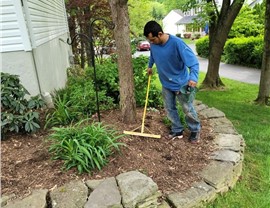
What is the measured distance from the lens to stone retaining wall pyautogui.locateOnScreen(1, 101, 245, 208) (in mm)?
2154

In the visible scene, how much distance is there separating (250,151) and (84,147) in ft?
7.75

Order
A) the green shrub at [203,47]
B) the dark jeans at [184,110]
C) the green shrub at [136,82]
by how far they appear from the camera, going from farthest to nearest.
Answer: the green shrub at [203,47]
the green shrub at [136,82]
the dark jeans at [184,110]

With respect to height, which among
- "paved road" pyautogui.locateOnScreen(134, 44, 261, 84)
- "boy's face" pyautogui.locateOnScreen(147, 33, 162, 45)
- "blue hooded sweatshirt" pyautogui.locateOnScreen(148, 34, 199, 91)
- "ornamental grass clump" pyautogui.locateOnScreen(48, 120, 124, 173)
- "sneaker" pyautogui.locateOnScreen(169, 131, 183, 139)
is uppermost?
"boy's face" pyautogui.locateOnScreen(147, 33, 162, 45)

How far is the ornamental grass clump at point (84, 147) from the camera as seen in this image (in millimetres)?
2570

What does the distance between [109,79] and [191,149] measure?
6.43 ft

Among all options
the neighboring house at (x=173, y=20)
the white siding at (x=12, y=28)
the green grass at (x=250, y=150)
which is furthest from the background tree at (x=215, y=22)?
the neighboring house at (x=173, y=20)

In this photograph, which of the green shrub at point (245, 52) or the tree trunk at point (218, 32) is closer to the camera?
the tree trunk at point (218, 32)

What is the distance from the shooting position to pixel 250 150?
3.71 meters

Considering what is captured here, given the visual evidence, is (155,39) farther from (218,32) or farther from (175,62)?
(218,32)

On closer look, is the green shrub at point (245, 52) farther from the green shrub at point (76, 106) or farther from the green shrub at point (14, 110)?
the green shrub at point (14, 110)

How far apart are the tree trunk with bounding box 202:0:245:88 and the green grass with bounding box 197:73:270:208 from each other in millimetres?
1002

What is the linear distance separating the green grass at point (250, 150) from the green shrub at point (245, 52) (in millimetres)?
6825

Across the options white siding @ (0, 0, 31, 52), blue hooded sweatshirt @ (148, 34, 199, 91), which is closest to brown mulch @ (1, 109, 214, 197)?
blue hooded sweatshirt @ (148, 34, 199, 91)

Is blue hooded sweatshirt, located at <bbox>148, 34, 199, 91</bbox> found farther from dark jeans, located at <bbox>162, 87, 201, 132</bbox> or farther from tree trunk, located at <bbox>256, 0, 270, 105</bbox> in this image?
tree trunk, located at <bbox>256, 0, 270, 105</bbox>
